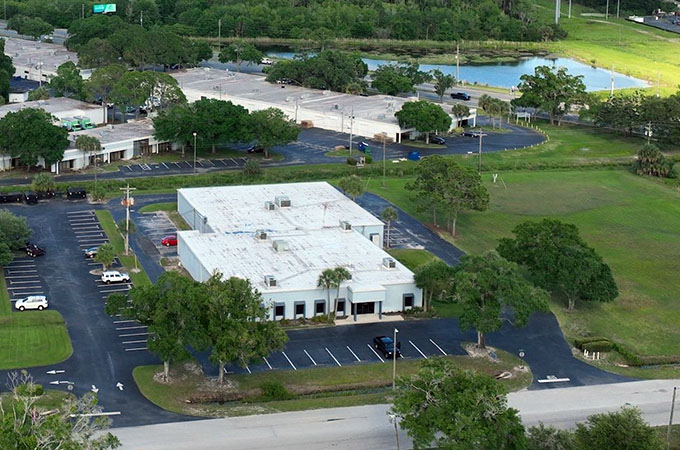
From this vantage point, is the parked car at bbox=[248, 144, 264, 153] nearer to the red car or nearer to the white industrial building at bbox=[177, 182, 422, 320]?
the white industrial building at bbox=[177, 182, 422, 320]

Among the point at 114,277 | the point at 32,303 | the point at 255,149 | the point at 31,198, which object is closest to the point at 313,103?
the point at 255,149

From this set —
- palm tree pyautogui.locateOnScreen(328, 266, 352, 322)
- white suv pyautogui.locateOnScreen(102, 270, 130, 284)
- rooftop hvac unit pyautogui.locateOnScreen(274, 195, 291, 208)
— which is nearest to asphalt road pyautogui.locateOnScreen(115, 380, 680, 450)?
palm tree pyautogui.locateOnScreen(328, 266, 352, 322)

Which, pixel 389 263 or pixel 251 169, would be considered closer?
pixel 389 263

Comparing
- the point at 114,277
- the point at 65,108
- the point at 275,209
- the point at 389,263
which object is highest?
the point at 65,108

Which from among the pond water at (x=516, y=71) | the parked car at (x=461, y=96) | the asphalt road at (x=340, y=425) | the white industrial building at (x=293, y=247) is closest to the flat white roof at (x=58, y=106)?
the white industrial building at (x=293, y=247)

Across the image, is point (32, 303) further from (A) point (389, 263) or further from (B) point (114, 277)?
(A) point (389, 263)

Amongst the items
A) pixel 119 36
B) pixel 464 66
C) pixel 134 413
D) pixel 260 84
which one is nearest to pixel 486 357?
pixel 134 413

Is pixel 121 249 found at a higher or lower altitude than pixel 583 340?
higher
